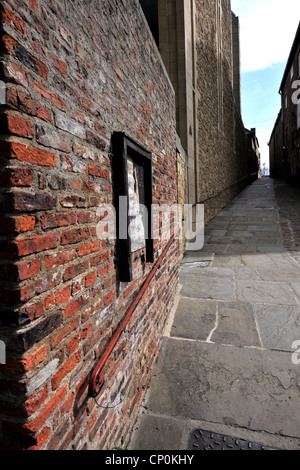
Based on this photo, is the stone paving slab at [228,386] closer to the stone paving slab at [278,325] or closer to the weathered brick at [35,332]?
the stone paving slab at [278,325]

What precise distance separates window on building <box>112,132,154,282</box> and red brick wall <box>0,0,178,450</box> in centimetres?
9

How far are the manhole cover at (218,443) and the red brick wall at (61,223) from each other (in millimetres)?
501

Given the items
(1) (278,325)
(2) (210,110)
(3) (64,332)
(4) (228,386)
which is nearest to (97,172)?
(3) (64,332)

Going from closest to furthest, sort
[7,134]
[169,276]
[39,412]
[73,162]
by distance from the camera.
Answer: [7,134] < [39,412] < [73,162] < [169,276]

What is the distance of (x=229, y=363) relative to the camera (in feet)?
8.20

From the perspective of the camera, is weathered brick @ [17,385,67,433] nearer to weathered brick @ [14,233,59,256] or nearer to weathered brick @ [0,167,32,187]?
weathered brick @ [14,233,59,256]

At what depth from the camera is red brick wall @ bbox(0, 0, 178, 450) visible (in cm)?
85

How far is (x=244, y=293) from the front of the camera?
3904 mm

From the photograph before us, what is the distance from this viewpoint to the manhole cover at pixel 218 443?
1.74 metres

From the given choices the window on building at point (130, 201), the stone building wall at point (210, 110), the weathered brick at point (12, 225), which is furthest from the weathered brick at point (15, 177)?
the stone building wall at point (210, 110)

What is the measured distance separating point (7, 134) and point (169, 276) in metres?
2.84

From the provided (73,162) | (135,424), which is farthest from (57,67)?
(135,424)

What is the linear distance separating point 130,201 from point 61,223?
92 centimetres
